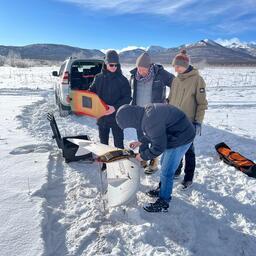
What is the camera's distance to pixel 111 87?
5.05m

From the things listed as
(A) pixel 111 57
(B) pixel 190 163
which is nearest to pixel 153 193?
(B) pixel 190 163

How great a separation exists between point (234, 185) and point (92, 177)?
7.16ft

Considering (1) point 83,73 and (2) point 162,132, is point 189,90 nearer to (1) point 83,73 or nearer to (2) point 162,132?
(2) point 162,132

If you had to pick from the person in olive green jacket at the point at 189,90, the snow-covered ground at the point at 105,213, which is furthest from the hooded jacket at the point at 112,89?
the snow-covered ground at the point at 105,213

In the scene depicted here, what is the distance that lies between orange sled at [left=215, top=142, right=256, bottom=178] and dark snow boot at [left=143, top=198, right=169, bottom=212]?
1832 mm

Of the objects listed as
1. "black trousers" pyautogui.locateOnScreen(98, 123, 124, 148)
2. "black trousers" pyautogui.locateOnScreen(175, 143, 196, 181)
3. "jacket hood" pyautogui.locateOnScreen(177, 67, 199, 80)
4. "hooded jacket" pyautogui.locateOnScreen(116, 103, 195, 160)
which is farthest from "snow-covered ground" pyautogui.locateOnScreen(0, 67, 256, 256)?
"jacket hood" pyautogui.locateOnScreen(177, 67, 199, 80)

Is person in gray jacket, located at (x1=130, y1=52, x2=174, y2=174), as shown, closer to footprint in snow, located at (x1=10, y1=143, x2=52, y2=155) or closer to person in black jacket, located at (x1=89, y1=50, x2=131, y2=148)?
person in black jacket, located at (x1=89, y1=50, x2=131, y2=148)

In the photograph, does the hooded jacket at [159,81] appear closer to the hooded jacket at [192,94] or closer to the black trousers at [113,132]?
the hooded jacket at [192,94]

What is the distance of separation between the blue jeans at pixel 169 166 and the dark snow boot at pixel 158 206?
54mm

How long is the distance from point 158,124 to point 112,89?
6.11 ft

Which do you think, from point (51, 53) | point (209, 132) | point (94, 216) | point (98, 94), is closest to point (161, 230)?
point (94, 216)

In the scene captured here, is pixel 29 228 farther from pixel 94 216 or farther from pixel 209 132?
pixel 209 132

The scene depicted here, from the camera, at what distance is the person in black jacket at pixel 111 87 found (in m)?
4.95

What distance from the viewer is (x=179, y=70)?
4.34 m
